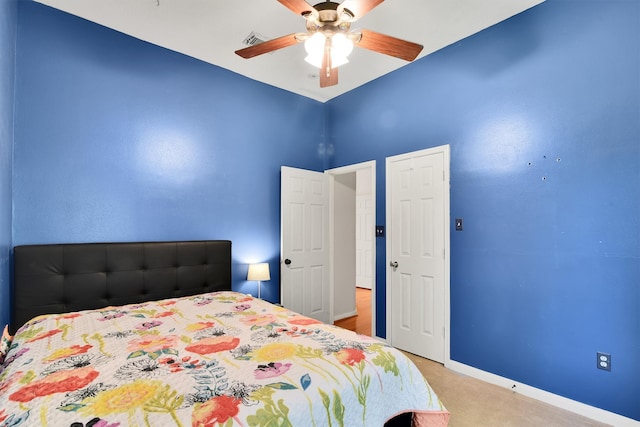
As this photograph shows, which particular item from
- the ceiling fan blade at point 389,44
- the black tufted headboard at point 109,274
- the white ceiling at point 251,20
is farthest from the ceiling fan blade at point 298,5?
the black tufted headboard at point 109,274

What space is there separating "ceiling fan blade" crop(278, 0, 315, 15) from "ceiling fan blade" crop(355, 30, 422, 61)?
0.37 m

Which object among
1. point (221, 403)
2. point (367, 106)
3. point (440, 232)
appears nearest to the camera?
point (221, 403)

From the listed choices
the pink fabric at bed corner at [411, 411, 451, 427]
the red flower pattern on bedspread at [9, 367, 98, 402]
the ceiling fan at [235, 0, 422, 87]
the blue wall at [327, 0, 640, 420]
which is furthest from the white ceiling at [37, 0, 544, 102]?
the pink fabric at bed corner at [411, 411, 451, 427]

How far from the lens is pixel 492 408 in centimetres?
231

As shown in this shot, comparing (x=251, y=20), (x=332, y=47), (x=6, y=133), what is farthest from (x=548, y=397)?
(x=6, y=133)

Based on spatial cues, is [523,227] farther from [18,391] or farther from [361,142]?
[18,391]

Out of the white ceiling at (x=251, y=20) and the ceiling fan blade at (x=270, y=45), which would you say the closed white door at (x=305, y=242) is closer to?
the white ceiling at (x=251, y=20)

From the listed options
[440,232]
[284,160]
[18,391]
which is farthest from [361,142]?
[18,391]

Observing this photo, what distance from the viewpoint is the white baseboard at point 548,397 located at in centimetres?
209

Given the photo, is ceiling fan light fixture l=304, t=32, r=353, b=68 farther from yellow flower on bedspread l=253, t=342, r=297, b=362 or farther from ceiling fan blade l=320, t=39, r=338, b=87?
yellow flower on bedspread l=253, t=342, r=297, b=362

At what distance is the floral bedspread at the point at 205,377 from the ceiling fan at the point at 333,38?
5.97 ft

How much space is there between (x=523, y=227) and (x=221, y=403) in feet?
8.39

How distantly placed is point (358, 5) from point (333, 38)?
0.93 feet

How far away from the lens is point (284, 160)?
400cm
